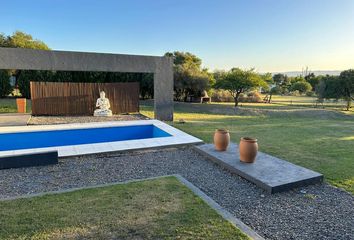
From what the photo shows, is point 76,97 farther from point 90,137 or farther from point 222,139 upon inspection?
point 222,139

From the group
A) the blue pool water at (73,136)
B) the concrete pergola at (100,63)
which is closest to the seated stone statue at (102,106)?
the concrete pergola at (100,63)

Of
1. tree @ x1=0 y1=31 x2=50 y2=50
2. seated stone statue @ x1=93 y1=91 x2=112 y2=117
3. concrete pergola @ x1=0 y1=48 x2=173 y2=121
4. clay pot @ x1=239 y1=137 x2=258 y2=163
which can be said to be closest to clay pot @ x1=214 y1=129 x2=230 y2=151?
clay pot @ x1=239 y1=137 x2=258 y2=163

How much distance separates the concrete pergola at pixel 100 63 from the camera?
10713 mm

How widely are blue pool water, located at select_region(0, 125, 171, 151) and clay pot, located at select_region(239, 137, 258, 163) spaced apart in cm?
388

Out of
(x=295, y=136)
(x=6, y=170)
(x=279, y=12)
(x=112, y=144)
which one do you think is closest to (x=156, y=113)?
(x=112, y=144)

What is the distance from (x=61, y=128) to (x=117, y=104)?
605 cm

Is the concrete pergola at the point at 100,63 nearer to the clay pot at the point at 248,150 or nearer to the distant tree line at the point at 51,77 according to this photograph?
the clay pot at the point at 248,150

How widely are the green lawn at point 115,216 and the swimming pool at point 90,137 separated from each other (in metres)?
2.65

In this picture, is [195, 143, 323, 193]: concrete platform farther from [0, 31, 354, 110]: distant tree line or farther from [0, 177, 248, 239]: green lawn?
[0, 31, 354, 110]: distant tree line

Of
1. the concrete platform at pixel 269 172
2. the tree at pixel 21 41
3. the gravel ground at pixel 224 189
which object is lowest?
the gravel ground at pixel 224 189

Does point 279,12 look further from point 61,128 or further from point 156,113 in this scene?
point 61,128

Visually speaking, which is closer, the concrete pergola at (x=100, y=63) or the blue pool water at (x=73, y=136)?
the blue pool water at (x=73, y=136)

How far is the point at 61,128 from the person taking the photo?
9680 millimetres

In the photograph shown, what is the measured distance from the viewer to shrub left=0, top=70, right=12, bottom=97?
2058 centimetres
